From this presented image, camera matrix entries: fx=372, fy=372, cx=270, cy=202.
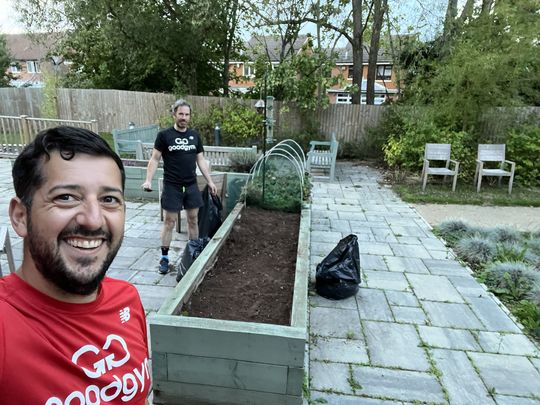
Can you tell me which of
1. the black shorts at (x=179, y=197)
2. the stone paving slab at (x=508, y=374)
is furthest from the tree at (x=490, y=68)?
the black shorts at (x=179, y=197)

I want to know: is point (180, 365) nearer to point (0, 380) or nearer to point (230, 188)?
point (0, 380)

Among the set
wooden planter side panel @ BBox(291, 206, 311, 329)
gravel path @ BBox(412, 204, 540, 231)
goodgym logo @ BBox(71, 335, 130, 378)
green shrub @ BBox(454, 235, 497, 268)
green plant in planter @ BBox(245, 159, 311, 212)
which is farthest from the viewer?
gravel path @ BBox(412, 204, 540, 231)

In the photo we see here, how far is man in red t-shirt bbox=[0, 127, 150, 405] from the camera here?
80 cm

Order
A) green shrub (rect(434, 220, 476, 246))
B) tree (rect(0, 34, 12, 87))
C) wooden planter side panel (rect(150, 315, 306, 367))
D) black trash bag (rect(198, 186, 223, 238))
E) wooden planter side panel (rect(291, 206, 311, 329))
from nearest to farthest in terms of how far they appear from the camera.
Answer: wooden planter side panel (rect(150, 315, 306, 367)), wooden planter side panel (rect(291, 206, 311, 329)), black trash bag (rect(198, 186, 223, 238)), green shrub (rect(434, 220, 476, 246)), tree (rect(0, 34, 12, 87))

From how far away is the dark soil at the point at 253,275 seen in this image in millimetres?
2824

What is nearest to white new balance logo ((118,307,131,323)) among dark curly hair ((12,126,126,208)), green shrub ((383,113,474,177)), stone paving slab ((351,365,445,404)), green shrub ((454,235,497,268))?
dark curly hair ((12,126,126,208))

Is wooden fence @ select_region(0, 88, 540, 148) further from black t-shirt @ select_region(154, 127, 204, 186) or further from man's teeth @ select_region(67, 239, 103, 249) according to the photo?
man's teeth @ select_region(67, 239, 103, 249)

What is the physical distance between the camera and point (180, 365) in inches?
87.6

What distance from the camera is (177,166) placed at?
12.7 ft

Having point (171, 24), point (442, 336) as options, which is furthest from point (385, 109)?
point (442, 336)

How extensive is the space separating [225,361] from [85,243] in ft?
5.27

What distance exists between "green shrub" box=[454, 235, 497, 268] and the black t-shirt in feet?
11.9

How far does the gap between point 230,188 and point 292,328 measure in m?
3.69

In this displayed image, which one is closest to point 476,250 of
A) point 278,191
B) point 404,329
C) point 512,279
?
point 512,279
